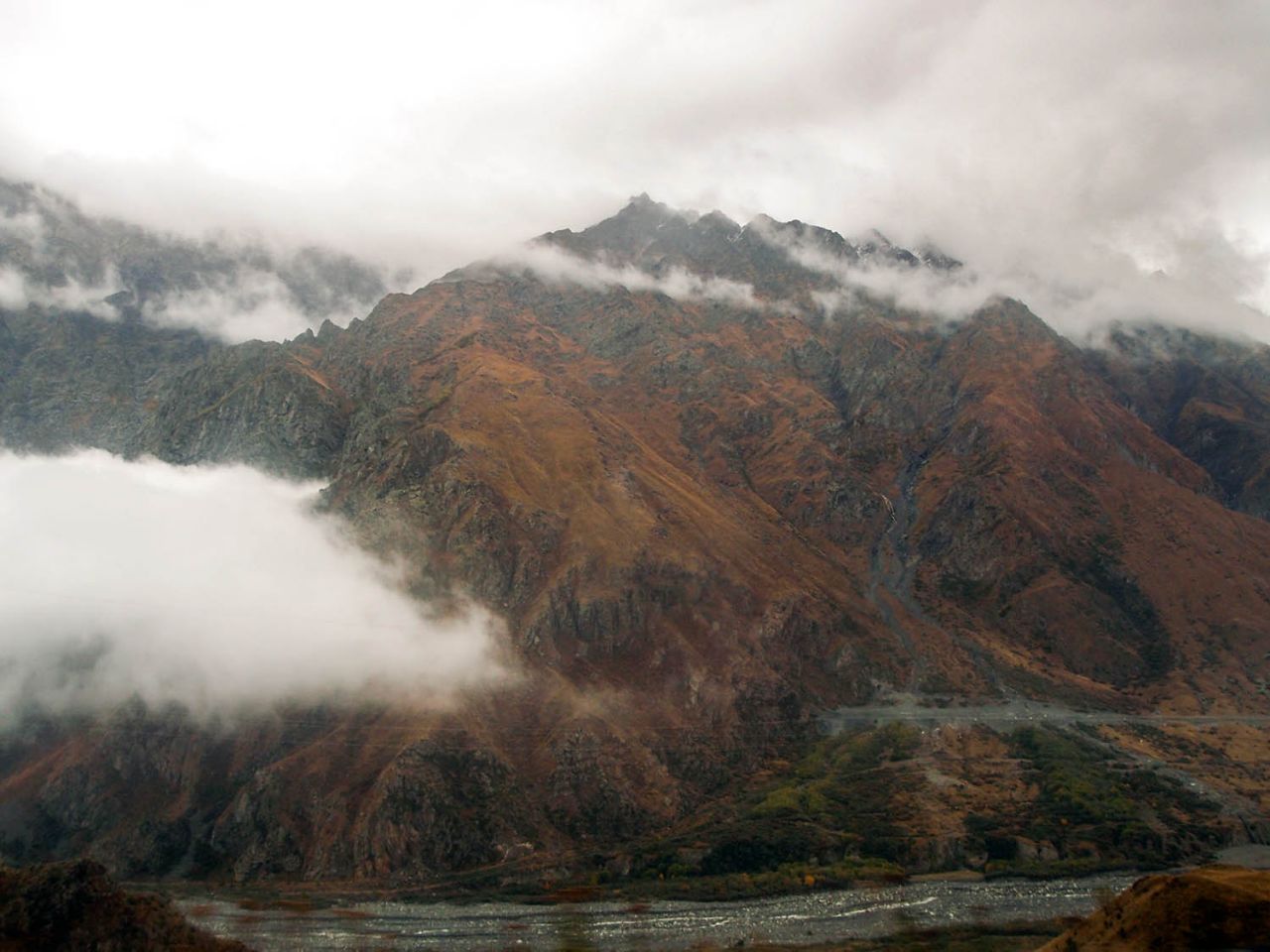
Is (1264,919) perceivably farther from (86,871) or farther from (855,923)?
(86,871)

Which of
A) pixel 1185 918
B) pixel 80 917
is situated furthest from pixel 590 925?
pixel 1185 918

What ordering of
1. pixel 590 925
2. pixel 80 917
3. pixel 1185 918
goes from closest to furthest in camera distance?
pixel 1185 918, pixel 80 917, pixel 590 925

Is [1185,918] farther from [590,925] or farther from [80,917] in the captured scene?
[80,917]

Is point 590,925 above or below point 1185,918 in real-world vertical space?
below

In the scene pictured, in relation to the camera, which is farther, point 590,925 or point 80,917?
point 590,925

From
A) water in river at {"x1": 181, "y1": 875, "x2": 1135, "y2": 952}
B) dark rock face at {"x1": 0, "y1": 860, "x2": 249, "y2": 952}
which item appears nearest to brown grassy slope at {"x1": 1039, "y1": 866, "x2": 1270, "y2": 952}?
water in river at {"x1": 181, "y1": 875, "x2": 1135, "y2": 952}

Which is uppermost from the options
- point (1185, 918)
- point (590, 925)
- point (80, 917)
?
point (80, 917)

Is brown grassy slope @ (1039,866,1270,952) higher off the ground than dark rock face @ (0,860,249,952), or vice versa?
dark rock face @ (0,860,249,952)

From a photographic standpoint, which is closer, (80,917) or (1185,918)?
(1185,918)

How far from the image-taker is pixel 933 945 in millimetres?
172375

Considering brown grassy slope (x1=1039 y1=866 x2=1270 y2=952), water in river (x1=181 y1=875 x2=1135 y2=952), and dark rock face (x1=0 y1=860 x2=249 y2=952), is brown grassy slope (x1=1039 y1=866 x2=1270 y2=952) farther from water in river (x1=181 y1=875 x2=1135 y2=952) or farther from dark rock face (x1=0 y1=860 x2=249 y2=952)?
dark rock face (x1=0 y1=860 x2=249 y2=952)

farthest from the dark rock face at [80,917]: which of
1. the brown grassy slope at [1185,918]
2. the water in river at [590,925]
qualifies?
the brown grassy slope at [1185,918]

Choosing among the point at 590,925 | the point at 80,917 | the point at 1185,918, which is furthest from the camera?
the point at 590,925

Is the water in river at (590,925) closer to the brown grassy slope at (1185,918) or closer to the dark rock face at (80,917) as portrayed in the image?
the dark rock face at (80,917)
